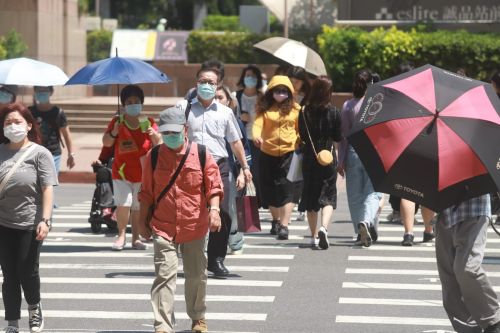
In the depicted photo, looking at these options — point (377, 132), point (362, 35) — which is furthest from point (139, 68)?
point (362, 35)

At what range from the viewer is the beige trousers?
816cm

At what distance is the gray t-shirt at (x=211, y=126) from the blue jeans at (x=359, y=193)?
2562mm

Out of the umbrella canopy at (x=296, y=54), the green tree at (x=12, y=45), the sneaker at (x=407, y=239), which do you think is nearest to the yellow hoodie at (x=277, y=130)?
the sneaker at (x=407, y=239)

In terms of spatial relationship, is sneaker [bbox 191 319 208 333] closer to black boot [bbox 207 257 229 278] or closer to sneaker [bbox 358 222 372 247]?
black boot [bbox 207 257 229 278]

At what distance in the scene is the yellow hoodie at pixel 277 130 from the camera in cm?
1355

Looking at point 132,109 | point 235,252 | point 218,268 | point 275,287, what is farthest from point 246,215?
point 132,109

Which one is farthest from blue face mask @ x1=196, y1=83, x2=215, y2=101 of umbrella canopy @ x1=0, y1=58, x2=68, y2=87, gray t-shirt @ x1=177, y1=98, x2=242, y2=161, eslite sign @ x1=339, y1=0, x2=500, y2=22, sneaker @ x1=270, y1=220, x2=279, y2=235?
eslite sign @ x1=339, y1=0, x2=500, y2=22

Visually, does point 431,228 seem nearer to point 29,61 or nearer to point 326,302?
point 326,302

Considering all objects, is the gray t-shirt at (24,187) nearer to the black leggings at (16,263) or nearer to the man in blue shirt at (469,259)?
the black leggings at (16,263)

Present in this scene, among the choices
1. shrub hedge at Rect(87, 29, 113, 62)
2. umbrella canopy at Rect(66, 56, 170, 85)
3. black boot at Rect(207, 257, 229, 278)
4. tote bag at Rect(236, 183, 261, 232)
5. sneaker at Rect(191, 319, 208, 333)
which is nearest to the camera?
sneaker at Rect(191, 319, 208, 333)

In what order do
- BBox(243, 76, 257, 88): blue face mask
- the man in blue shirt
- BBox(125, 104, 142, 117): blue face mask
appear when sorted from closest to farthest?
the man in blue shirt < BBox(125, 104, 142, 117): blue face mask < BBox(243, 76, 257, 88): blue face mask

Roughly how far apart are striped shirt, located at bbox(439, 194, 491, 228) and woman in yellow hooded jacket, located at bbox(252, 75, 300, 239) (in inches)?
210

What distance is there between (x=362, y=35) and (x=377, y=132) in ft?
72.1

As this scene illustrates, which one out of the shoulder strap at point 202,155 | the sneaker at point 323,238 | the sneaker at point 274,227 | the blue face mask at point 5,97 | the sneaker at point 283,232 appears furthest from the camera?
the sneaker at point 274,227
